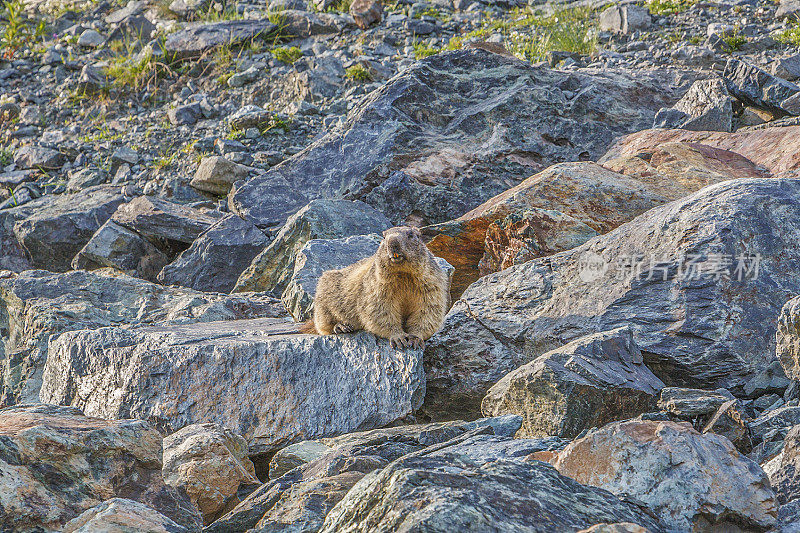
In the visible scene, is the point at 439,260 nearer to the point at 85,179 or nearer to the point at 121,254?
the point at 121,254

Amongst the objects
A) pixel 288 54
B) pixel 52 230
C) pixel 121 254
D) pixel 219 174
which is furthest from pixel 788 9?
pixel 52 230

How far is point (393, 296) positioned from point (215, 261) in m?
4.24

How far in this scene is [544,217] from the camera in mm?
8148

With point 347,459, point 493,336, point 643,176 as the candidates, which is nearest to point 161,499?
point 347,459

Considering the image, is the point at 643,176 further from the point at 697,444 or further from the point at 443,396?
the point at 697,444

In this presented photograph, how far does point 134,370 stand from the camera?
6.36 meters

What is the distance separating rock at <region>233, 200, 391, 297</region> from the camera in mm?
9477

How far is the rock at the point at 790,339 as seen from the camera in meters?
4.84

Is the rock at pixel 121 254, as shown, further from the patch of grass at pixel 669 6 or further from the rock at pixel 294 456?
the patch of grass at pixel 669 6

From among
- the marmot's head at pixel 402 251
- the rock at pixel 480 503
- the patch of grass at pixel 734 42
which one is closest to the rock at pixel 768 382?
the rock at pixel 480 503

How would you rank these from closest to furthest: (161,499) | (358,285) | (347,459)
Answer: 1. (161,499)
2. (347,459)
3. (358,285)

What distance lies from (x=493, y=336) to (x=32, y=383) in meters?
4.70

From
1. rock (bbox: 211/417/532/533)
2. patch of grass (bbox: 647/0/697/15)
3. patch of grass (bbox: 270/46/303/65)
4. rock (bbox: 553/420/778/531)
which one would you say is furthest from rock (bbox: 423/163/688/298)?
patch of grass (bbox: 270/46/303/65)

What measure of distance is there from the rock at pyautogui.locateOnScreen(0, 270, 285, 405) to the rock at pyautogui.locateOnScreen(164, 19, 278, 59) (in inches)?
344
